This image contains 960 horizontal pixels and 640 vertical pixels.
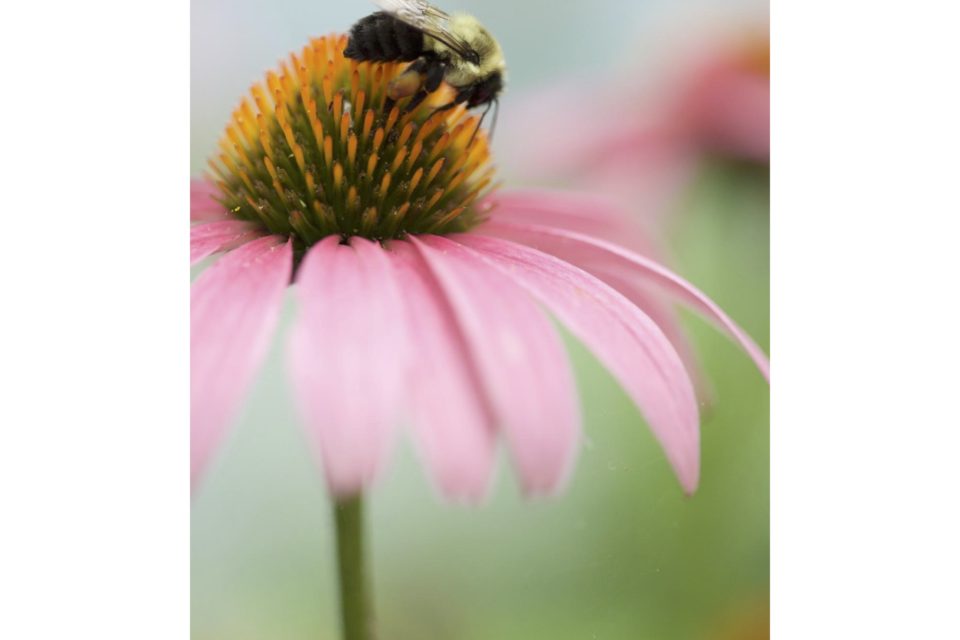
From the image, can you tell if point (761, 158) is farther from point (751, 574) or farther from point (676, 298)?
point (751, 574)

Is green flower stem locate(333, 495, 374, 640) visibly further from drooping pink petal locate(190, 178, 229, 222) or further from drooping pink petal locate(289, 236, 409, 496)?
drooping pink petal locate(190, 178, 229, 222)

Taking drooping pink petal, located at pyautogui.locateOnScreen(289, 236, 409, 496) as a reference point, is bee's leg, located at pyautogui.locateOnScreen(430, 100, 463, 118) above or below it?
above

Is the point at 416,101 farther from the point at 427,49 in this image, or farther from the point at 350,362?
the point at 350,362

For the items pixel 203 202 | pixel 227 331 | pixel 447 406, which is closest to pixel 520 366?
pixel 447 406

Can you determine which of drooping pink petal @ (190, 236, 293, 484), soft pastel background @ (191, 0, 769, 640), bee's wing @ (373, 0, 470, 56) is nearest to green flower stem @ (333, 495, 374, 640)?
soft pastel background @ (191, 0, 769, 640)

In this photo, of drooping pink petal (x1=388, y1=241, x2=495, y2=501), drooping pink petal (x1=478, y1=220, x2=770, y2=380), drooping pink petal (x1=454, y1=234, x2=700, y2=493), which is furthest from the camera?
drooping pink petal (x1=478, y1=220, x2=770, y2=380)

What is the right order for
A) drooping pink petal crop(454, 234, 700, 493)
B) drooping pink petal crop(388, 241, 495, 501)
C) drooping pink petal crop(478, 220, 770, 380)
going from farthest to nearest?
drooping pink petal crop(478, 220, 770, 380)
drooping pink petal crop(454, 234, 700, 493)
drooping pink petal crop(388, 241, 495, 501)

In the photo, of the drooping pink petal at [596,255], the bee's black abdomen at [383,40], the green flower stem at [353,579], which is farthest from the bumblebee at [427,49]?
the green flower stem at [353,579]
